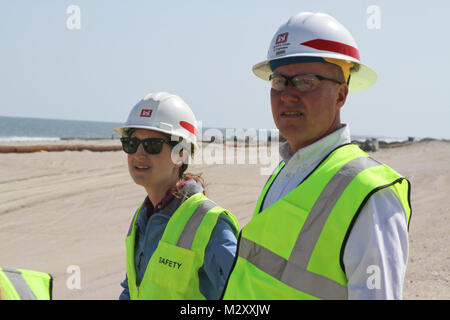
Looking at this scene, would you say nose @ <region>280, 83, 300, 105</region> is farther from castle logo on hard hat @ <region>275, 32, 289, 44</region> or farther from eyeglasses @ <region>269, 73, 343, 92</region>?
castle logo on hard hat @ <region>275, 32, 289, 44</region>

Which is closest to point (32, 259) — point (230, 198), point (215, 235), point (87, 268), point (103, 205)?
point (87, 268)

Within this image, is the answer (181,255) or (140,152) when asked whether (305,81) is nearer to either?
(181,255)

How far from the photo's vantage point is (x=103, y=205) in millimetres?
12617

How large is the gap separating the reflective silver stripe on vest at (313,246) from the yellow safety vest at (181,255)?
1.02 metres

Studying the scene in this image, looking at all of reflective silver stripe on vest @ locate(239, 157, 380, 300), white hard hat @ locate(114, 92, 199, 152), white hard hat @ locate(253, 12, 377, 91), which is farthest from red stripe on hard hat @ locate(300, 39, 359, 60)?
white hard hat @ locate(114, 92, 199, 152)

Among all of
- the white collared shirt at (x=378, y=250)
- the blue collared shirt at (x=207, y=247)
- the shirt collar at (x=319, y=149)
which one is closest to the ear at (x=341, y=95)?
the shirt collar at (x=319, y=149)

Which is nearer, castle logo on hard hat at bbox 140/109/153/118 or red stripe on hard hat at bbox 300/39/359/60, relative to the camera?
red stripe on hard hat at bbox 300/39/359/60

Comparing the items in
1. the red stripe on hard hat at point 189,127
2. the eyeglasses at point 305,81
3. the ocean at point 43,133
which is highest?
the eyeglasses at point 305,81

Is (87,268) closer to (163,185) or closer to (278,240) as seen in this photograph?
(163,185)

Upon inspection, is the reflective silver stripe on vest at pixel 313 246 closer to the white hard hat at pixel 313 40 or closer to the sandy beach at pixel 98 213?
the white hard hat at pixel 313 40

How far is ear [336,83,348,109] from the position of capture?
86.4 inches

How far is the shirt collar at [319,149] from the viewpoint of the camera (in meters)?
2.09

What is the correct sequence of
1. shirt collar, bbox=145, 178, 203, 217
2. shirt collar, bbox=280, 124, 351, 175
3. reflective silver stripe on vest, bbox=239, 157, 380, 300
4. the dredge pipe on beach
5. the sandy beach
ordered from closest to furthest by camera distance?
reflective silver stripe on vest, bbox=239, 157, 380, 300 < shirt collar, bbox=280, 124, 351, 175 < shirt collar, bbox=145, 178, 203, 217 < the sandy beach < the dredge pipe on beach

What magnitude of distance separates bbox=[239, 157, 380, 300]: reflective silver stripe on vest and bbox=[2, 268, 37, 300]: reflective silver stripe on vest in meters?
0.99
